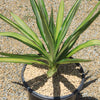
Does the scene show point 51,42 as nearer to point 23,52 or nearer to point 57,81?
point 57,81

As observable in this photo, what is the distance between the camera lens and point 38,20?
1.66 metres

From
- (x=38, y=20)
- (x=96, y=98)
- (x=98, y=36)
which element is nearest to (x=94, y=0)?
(x=98, y=36)

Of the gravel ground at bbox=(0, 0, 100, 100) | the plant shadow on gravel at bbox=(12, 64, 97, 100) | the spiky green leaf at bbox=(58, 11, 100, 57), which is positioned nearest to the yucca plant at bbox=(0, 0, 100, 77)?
the spiky green leaf at bbox=(58, 11, 100, 57)

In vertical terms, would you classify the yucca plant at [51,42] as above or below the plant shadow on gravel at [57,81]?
above

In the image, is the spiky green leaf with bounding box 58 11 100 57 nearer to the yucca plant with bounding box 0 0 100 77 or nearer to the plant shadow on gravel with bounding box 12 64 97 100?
the yucca plant with bounding box 0 0 100 77

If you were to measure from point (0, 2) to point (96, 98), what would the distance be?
232 centimetres

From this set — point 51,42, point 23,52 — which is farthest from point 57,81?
point 23,52

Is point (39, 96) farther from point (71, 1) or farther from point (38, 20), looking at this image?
point (71, 1)

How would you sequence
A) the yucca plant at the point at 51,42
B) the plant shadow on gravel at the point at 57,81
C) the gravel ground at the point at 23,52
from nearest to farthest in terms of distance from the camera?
the yucca plant at the point at 51,42 → the plant shadow on gravel at the point at 57,81 → the gravel ground at the point at 23,52

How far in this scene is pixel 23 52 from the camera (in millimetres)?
2715

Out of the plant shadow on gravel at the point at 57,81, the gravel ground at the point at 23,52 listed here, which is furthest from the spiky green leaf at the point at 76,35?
the gravel ground at the point at 23,52

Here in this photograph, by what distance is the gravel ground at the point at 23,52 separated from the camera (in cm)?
231

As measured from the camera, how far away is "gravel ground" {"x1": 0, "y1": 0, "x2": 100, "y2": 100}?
7.58 ft

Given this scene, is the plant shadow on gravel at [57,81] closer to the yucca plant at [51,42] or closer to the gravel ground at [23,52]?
the yucca plant at [51,42]
